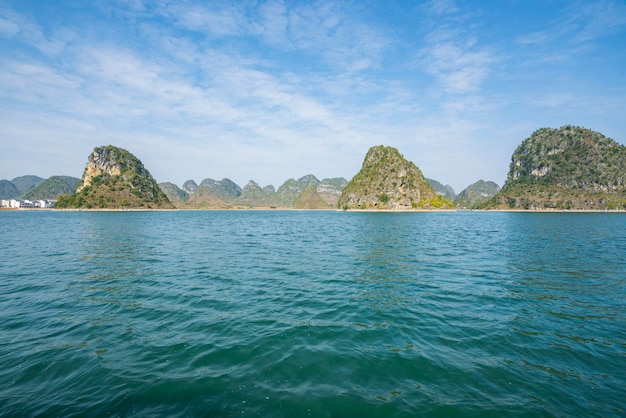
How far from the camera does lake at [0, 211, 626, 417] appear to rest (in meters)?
8.63

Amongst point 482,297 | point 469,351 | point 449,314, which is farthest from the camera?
point 482,297

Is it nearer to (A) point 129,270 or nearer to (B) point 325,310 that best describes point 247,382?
(B) point 325,310

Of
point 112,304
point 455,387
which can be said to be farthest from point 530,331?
point 112,304

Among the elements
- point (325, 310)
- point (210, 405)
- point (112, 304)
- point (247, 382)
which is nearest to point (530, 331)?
point (325, 310)

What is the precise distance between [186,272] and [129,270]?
571cm

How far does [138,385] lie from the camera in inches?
368

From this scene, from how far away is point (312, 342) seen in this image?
40.9 feet

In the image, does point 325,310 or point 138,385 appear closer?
point 138,385

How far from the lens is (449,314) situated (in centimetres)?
1584

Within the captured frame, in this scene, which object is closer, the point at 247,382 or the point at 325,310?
the point at 247,382

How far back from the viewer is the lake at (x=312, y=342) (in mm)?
8633

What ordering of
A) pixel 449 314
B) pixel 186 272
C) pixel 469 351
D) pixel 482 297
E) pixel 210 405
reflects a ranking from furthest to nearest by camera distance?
pixel 186 272
pixel 482 297
pixel 449 314
pixel 469 351
pixel 210 405

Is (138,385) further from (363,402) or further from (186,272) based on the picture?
(186,272)

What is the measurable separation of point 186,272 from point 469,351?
73.5 feet
